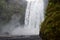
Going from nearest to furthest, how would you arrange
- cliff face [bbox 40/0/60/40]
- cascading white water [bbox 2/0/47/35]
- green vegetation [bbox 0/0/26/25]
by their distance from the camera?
cliff face [bbox 40/0/60/40], cascading white water [bbox 2/0/47/35], green vegetation [bbox 0/0/26/25]

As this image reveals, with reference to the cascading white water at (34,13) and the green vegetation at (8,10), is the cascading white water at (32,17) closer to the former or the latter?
the cascading white water at (34,13)

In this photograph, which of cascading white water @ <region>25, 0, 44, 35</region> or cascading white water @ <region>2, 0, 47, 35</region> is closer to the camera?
cascading white water @ <region>2, 0, 47, 35</region>

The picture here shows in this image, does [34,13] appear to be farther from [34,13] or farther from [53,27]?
[53,27]

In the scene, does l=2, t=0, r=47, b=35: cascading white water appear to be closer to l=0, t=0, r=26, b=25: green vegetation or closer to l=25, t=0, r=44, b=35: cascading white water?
l=25, t=0, r=44, b=35: cascading white water

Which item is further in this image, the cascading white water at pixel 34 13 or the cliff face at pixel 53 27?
the cascading white water at pixel 34 13

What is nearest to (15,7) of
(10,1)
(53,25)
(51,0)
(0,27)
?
(10,1)

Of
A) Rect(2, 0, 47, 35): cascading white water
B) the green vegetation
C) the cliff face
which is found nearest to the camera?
the cliff face

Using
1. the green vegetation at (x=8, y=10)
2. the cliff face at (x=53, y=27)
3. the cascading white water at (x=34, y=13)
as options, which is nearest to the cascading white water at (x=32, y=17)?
the cascading white water at (x=34, y=13)

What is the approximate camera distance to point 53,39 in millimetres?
1110

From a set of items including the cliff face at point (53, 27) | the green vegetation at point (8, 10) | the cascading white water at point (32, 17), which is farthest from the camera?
the green vegetation at point (8, 10)

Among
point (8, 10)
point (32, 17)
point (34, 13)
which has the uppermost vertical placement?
point (8, 10)

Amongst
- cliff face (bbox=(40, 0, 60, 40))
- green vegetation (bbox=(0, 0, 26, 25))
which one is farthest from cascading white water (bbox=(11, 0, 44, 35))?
cliff face (bbox=(40, 0, 60, 40))

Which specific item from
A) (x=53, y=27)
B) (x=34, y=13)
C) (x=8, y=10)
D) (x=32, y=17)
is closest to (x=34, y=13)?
(x=34, y=13)

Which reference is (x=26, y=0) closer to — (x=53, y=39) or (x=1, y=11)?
(x=1, y=11)
